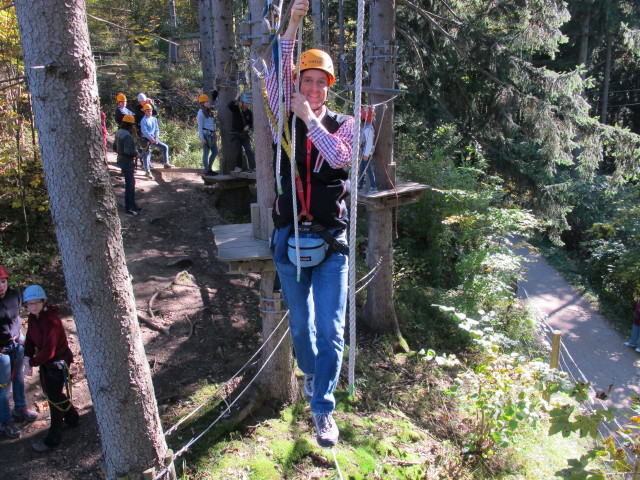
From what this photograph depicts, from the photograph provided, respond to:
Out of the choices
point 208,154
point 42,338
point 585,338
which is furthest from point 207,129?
point 585,338

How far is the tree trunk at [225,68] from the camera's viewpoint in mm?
9438

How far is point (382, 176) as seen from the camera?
24.2 feet

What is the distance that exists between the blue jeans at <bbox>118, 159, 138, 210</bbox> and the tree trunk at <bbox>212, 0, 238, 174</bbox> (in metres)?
2.02

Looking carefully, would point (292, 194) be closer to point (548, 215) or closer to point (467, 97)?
point (467, 97)

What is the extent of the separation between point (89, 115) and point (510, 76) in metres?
8.19

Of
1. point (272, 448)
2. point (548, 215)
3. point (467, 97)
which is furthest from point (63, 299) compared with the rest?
point (548, 215)

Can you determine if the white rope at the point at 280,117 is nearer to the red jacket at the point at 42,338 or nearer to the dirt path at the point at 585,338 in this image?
the red jacket at the point at 42,338

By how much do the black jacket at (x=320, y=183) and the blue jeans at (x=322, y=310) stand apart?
157 millimetres

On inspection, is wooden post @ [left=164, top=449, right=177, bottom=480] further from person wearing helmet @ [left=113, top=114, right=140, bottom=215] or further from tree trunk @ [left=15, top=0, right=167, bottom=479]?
person wearing helmet @ [left=113, top=114, right=140, bottom=215]

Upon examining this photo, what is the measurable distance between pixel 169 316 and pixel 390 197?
3485 millimetres

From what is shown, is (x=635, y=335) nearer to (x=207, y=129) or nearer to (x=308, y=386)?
(x=207, y=129)

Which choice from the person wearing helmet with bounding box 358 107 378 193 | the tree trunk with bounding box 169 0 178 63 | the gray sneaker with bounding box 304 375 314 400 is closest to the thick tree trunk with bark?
the gray sneaker with bounding box 304 375 314 400

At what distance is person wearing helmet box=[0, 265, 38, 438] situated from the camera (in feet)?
14.9

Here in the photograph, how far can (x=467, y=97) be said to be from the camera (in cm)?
959
